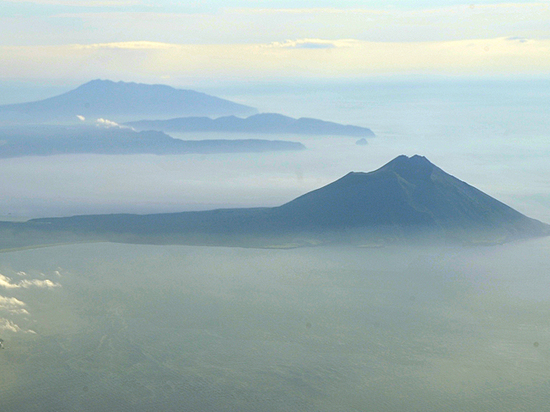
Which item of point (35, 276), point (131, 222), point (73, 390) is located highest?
point (131, 222)

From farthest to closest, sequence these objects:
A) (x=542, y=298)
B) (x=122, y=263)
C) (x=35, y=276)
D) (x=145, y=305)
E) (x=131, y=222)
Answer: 1. (x=131, y=222)
2. (x=122, y=263)
3. (x=35, y=276)
4. (x=542, y=298)
5. (x=145, y=305)

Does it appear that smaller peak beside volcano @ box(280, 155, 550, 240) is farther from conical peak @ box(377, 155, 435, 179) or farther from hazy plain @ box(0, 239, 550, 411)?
hazy plain @ box(0, 239, 550, 411)

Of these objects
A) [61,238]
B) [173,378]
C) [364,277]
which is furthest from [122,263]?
[173,378]

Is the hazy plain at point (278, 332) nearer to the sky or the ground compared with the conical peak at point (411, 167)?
nearer to the ground

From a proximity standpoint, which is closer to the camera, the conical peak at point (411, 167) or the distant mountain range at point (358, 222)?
the distant mountain range at point (358, 222)

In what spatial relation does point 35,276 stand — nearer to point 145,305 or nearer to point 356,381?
point 145,305

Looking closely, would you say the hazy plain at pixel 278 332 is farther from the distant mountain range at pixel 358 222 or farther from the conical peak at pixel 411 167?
the conical peak at pixel 411 167

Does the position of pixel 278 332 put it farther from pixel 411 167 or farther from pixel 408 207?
pixel 411 167

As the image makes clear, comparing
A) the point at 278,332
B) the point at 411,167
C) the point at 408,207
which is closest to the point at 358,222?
the point at 408,207

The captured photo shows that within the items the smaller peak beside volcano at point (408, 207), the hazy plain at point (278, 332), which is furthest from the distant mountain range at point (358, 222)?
the hazy plain at point (278, 332)
